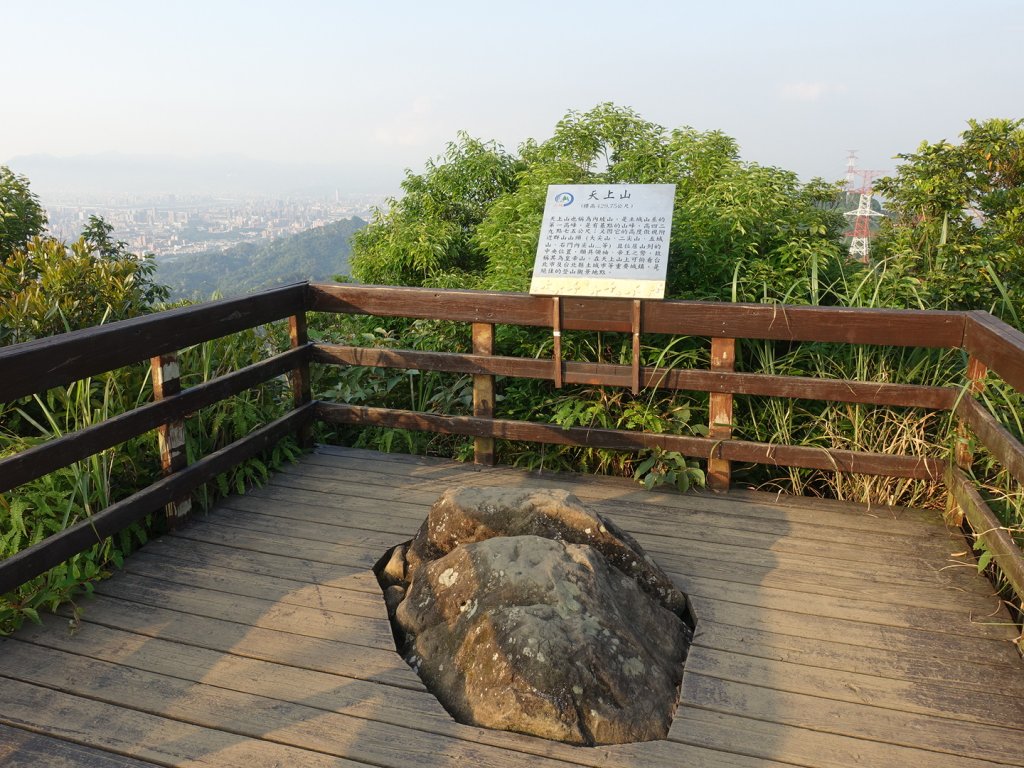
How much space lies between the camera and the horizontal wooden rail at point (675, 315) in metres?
3.82

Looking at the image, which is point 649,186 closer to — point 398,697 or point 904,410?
point 904,410

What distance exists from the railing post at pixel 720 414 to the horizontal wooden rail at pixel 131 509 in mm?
2368

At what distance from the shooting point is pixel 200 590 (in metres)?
3.14

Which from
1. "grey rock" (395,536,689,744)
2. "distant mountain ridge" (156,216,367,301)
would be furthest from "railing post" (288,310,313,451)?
"distant mountain ridge" (156,216,367,301)

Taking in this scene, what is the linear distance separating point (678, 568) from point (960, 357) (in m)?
2.04

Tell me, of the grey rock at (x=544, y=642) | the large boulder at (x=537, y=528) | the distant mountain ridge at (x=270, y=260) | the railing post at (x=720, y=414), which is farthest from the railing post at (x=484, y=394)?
the distant mountain ridge at (x=270, y=260)

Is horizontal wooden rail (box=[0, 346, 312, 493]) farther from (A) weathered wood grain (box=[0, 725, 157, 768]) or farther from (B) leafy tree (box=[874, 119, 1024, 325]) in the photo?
(B) leafy tree (box=[874, 119, 1024, 325])

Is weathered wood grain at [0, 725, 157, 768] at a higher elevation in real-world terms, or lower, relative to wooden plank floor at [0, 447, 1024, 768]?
higher

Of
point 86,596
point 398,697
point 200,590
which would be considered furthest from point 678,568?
point 86,596

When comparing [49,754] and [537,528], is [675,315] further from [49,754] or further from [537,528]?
[49,754]

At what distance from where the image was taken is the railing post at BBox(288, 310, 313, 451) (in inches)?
184

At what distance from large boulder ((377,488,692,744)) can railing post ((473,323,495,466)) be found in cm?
131

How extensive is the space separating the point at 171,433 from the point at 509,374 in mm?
1750

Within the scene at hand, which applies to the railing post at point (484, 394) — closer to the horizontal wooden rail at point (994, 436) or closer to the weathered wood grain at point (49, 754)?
the horizontal wooden rail at point (994, 436)
